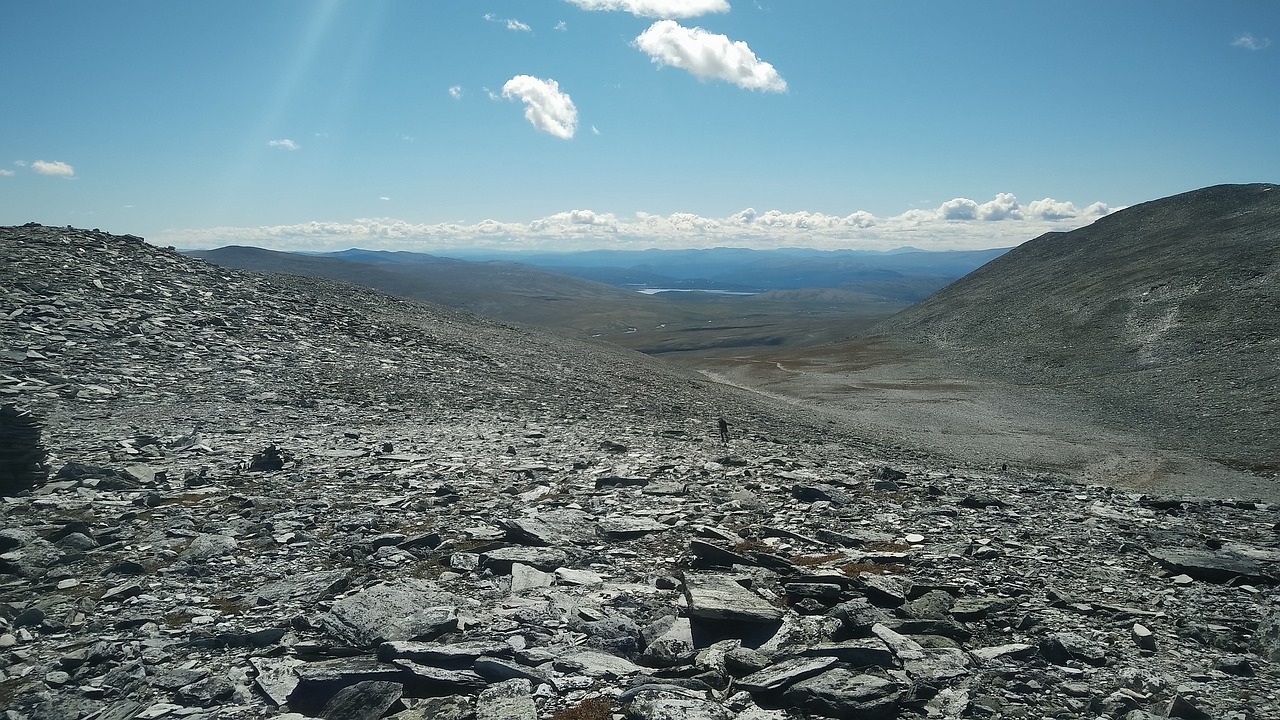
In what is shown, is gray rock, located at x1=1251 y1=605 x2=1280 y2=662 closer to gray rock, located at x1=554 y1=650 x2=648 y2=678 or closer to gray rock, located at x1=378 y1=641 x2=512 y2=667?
gray rock, located at x1=554 y1=650 x2=648 y2=678

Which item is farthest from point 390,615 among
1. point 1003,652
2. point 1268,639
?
point 1268,639

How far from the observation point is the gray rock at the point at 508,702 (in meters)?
6.34

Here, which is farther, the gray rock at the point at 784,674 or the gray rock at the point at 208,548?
the gray rock at the point at 208,548

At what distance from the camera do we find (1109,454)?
32188 millimetres

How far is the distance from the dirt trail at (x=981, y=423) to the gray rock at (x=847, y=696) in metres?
20.9

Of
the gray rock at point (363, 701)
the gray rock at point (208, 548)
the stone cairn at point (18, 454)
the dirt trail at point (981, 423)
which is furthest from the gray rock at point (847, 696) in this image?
the dirt trail at point (981, 423)

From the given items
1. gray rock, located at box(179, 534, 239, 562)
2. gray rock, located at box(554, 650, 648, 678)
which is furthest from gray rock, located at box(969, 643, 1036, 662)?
gray rock, located at box(179, 534, 239, 562)

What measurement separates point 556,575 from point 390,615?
262 centimetres

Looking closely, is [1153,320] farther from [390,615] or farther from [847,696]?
[390,615]

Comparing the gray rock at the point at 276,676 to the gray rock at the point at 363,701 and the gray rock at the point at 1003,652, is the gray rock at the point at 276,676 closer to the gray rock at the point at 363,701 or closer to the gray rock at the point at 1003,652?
the gray rock at the point at 363,701

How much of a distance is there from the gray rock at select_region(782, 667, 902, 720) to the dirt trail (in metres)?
20.9

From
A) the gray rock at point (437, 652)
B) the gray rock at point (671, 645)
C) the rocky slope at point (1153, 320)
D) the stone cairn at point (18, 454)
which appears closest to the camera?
the gray rock at point (437, 652)

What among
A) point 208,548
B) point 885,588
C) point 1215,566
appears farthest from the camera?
point 1215,566

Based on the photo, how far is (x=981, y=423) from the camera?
134ft
